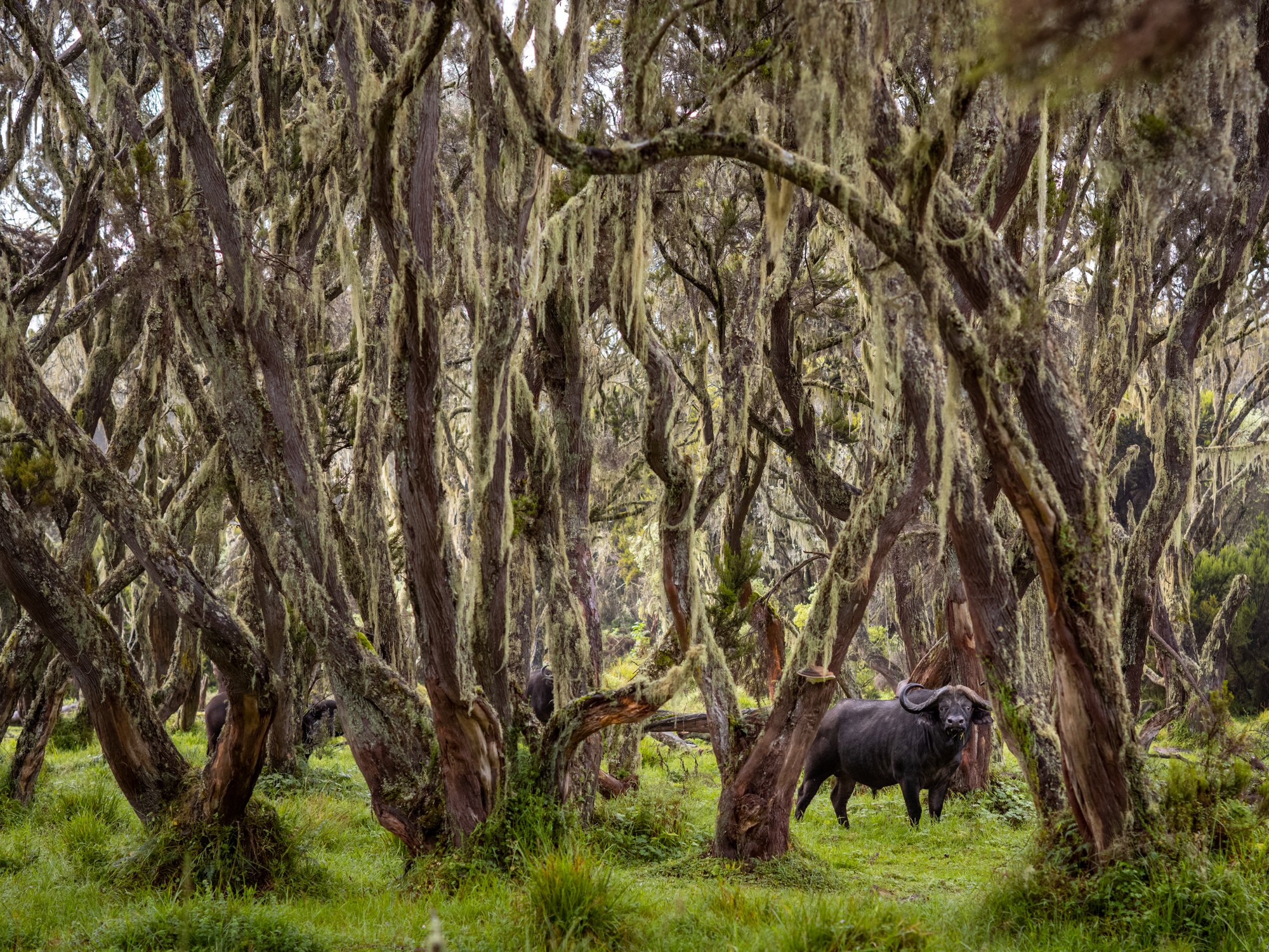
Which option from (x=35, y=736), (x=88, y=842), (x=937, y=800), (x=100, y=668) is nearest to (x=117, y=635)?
(x=100, y=668)

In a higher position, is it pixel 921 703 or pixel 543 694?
pixel 921 703

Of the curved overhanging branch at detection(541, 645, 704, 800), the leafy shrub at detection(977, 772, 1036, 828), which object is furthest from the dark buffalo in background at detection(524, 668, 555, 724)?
the curved overhanging branch at detection(541, 645, 704, 800)

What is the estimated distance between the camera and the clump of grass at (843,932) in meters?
4.66

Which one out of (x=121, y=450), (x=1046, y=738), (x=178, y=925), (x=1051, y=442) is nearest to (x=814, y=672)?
(x=1046, y=738)

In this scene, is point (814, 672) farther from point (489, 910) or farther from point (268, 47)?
point (268, 47)

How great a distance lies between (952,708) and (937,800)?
1.42 meters

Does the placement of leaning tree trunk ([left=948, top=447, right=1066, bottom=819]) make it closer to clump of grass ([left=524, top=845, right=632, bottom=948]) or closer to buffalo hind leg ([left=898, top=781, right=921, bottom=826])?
buffalo hind leg ([left=898, top=781, right=921, bottom=826])

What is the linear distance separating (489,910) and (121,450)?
7.30 m

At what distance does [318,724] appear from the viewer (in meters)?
15.3

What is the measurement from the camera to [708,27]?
9.04m

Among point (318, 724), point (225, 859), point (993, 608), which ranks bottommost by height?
point (318, 724)

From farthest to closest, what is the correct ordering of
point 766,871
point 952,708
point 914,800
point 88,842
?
point 914,800, point 952,708, point 88,842, point 766,871

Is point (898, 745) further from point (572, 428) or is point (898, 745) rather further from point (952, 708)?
point (572, 428)

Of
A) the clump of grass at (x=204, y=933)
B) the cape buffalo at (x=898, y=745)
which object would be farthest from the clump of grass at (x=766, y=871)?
the clump of grass at (x=204, y=933)
